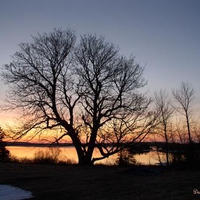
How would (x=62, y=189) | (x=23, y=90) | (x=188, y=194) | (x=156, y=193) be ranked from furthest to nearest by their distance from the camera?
(x=23, y=90) → (x=62, y=189) → (x=156, y=193) → (x=188, y=194)

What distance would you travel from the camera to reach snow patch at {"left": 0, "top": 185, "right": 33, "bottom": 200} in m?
8.08

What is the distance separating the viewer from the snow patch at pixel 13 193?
8.08 metres

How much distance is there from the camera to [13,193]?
28.5 ft

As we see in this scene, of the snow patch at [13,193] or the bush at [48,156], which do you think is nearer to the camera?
the snow patch at [13,193]

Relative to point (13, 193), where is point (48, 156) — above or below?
above

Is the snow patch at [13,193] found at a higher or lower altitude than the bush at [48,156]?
lower

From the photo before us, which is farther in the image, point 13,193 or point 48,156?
point 48,156

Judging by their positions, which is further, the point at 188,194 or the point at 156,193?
the point at 156,193

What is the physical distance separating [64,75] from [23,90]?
328 centimetres

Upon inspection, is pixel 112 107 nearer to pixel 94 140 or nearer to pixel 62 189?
pixel 94 140

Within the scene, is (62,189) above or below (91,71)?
below

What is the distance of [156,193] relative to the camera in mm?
7625

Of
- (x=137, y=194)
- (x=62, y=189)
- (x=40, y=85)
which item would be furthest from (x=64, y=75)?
(x=137, y=194)

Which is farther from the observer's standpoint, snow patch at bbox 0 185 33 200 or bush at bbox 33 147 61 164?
bush at bbox 33 147 61 164
